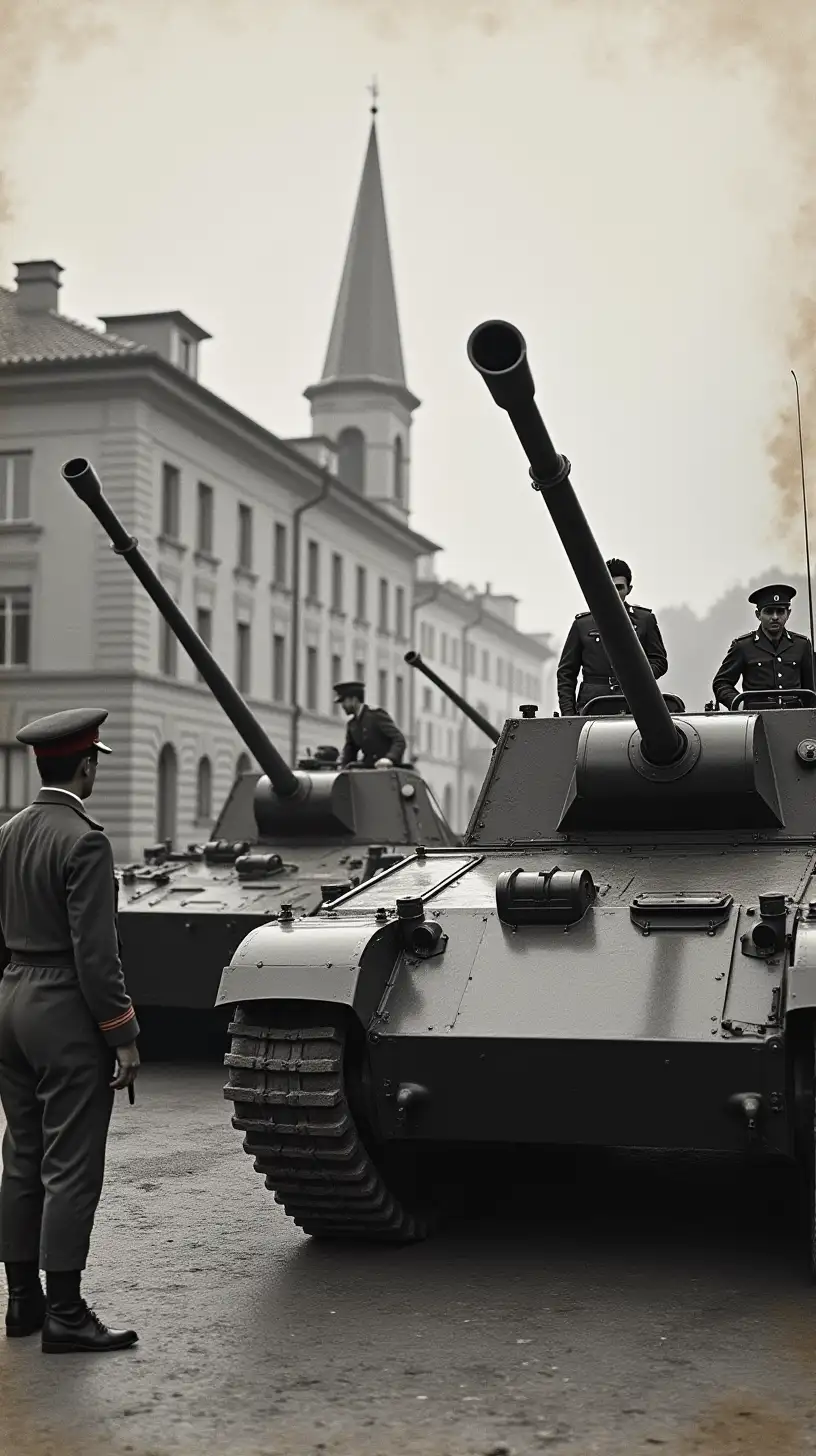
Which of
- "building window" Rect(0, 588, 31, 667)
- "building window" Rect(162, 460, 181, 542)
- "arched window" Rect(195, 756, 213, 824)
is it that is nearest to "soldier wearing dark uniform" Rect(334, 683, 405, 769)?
"building window" Rect(0, 588, 31, 667)

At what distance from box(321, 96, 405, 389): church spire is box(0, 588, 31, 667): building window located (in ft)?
89.6

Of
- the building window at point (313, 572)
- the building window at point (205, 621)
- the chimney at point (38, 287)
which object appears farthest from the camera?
the building window at point (313, 572)

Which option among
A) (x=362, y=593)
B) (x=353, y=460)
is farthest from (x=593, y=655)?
(x=353, y=460)

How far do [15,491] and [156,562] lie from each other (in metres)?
2.90

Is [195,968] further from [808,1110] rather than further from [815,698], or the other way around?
[808,1110]

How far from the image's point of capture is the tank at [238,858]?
11.1 meters

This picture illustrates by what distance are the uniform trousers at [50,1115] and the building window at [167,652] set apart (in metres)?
29.3

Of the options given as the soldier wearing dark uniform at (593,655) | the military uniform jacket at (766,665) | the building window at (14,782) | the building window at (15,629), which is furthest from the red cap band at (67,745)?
the building window at (15,629)

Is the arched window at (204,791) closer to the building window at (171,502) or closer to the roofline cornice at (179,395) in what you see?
the building window at (171,502)

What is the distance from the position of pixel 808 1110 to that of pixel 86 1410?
233 cm

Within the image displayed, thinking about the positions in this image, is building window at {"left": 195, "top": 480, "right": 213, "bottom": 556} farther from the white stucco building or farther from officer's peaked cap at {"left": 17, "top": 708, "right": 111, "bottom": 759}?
officer's peaked cap at {"left": 17, "top": 708, "right": 111, "bottom": 759}

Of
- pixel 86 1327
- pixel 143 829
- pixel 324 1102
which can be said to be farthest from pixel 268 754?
pixel 143 829

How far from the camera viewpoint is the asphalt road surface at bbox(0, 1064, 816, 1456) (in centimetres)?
457

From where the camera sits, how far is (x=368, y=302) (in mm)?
60688
